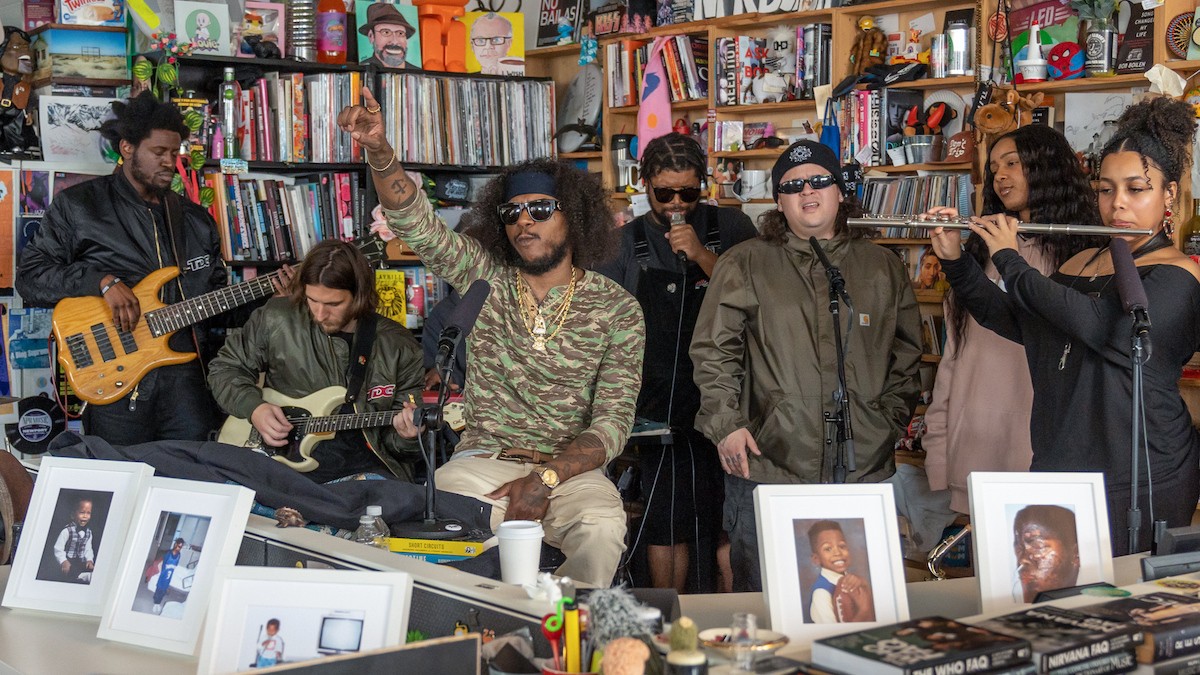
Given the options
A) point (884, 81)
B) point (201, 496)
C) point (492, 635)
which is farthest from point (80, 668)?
point (884, 81)

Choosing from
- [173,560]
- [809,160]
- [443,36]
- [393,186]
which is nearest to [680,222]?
[809,160]

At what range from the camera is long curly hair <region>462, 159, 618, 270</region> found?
3.58m

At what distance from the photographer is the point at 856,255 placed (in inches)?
139

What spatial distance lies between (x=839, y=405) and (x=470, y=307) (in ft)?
3.45

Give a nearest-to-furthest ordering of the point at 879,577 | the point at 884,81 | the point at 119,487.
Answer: the point at 879,577, the point at 119,487, the point at 884,81

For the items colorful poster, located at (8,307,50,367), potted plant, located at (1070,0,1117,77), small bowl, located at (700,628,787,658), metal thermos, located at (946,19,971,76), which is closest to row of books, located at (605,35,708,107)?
metal thermos, located at (946,19,971,76)

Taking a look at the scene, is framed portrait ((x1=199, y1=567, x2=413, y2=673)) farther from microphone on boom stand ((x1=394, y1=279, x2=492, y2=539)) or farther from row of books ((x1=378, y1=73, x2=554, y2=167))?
row of books ((x1=378, y1=73, x2=554, y2=167))

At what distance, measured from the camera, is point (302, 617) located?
1592 millimetres

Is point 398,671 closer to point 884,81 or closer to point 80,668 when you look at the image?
point 80,668

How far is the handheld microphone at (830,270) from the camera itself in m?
3.19

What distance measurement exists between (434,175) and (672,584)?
8.19 feet

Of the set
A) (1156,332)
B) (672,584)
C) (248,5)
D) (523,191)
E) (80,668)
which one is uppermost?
(248,5)

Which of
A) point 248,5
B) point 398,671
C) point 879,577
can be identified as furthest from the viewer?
point 248,5

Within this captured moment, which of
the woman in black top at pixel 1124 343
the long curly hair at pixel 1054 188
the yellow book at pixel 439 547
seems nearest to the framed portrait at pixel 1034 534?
the woman in black top at pixel 1124 343
